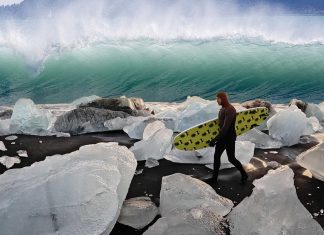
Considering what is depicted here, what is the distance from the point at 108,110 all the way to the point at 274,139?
2.95m

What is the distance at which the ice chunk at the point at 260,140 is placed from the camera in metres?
6.14

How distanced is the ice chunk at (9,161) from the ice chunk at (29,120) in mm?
1379

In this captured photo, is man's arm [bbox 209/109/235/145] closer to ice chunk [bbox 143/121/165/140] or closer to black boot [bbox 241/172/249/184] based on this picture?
black boot [bbox 241/172/249/184]

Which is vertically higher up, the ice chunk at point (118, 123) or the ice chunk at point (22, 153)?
the ice chunk at point (22, 153)

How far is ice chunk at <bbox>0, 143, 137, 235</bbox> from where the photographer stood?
3520mm

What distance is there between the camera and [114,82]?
604 inches

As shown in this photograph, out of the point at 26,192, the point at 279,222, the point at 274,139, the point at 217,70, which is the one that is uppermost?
the point at 26,192

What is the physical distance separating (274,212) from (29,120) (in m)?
4.85

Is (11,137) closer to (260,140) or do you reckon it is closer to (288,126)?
(260,140)

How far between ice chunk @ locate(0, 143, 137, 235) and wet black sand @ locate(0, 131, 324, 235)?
0.99 ft

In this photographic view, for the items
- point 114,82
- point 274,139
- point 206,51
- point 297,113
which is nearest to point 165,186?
point 274,139

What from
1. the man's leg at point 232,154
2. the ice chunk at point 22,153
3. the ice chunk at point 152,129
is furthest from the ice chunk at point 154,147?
the ice chunk at point 22,153

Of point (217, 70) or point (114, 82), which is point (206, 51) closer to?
point (217, 70)

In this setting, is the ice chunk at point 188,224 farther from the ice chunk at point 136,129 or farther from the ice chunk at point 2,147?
the ice chunk at point 2,147
